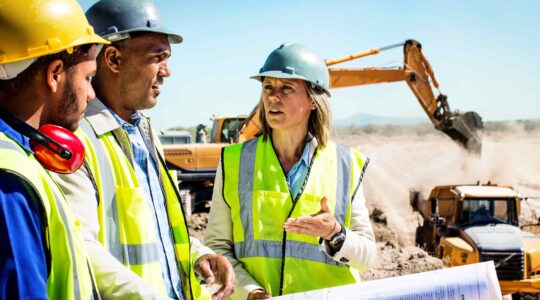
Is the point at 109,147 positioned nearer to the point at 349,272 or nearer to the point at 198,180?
the point at 349,272

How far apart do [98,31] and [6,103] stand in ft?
3.16

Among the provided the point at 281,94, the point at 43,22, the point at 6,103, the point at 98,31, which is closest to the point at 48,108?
the point at 6,103

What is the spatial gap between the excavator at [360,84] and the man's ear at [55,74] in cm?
1244

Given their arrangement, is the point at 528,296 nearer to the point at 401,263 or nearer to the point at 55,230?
the point at 401,263

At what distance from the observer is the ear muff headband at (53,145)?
1372 millimetres

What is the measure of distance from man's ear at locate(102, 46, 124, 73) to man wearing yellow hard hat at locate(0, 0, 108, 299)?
61cm

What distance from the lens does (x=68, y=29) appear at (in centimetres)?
150

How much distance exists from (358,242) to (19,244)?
1682 millimetres

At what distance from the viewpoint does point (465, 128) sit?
15172mm

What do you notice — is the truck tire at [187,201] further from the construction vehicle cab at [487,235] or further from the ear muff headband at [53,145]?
the ear muff headband at [53,145]

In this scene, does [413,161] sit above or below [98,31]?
below

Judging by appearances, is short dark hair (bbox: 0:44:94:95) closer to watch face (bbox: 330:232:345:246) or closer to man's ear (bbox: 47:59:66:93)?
man's ear (bbox: 47:59:66:93)

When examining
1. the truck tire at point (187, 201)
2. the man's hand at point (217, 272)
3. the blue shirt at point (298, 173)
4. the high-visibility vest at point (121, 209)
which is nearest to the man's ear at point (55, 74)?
the high-visibility vest at point (121, 209)

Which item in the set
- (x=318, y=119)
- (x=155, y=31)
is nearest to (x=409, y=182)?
(x=318, y=119)
